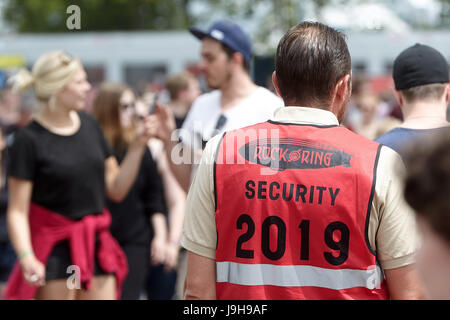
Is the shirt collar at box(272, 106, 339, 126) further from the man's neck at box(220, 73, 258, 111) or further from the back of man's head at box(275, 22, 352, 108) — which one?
the man's neck at box(220, 73, 258, 111)

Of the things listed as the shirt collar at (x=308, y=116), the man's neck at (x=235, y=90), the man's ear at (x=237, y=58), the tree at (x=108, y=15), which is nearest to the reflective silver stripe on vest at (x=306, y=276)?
the shirt collar at (x=308, y=116)

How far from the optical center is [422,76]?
11.3 ft

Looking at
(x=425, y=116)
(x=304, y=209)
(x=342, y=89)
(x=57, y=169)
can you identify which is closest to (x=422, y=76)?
(x=425, y=116)

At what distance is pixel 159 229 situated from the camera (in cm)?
535

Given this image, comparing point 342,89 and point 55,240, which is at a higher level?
point 342,89

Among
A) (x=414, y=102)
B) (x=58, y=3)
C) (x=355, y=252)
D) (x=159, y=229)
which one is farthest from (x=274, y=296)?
(x=58, y=3)

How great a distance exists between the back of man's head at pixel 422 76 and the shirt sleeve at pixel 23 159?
216cm

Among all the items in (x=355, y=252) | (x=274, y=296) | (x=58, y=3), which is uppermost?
(x=58, y=3)

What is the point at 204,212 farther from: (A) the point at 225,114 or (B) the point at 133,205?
(B) the point at 133,205

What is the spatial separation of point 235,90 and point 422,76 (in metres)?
1.34

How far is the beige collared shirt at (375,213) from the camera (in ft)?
7.21

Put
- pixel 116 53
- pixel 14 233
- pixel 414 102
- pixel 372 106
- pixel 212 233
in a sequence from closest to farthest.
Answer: pixel 212 233 → pixel 414 102 → pixel 14 233 → pixel 372 106 → pixel 116 53

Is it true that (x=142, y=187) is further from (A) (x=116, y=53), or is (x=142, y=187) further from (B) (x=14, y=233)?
(A) (x=116, y=53)

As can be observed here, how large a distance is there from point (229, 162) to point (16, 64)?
711 inches
